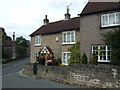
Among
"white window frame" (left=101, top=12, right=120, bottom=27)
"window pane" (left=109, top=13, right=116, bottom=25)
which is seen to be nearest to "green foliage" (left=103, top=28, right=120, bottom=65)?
"white window frame" (left=101, top=12, right=120, bottom=27)

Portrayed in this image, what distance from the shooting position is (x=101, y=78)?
15.0 m

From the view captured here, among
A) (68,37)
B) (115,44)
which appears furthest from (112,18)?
(68,37)

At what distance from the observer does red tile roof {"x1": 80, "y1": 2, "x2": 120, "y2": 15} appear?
18.0 m

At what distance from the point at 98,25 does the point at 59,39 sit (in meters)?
10.5

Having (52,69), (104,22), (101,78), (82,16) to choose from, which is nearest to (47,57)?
(52,69)

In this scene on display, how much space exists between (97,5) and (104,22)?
8.38 ft

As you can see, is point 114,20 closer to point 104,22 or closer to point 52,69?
point 104,22

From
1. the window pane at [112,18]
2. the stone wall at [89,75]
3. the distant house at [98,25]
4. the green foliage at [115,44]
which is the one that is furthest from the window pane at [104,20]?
the stone wall at [89,75]

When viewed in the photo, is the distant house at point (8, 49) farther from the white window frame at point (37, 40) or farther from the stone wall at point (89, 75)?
the stone wall at point (89, 75)

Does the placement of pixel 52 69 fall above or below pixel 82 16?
below

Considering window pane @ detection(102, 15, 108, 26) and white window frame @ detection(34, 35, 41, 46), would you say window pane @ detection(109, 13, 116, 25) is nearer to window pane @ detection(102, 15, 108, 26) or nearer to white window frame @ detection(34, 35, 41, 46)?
window pane @ detection(102, 15, 108, 26)

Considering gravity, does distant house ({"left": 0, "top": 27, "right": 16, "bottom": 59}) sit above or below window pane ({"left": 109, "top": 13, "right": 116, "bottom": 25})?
below

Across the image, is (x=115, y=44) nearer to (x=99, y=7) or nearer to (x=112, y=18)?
(x=112, y=18)

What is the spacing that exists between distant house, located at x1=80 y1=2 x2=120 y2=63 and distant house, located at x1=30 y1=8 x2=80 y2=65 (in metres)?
5.46
